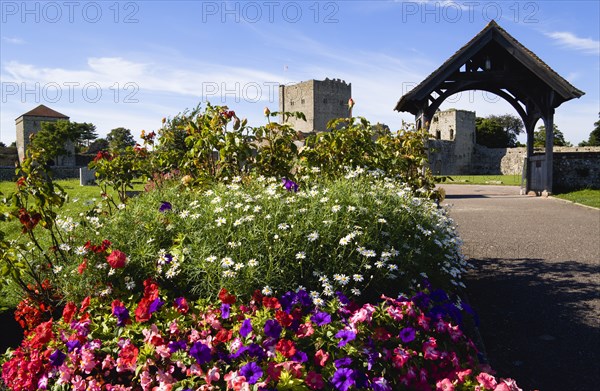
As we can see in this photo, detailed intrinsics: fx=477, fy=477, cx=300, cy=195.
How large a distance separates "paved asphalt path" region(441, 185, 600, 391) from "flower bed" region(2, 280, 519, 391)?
64 centimetres

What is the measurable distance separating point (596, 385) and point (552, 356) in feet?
1.27

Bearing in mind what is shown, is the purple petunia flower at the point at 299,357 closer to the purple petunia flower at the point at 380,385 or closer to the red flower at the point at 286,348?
the red flower at the point at 286,348

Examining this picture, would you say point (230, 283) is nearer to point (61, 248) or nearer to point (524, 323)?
point (61, 248)

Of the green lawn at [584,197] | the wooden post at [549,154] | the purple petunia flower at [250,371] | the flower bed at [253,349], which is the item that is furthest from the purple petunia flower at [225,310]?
the wooden post at [549,154]

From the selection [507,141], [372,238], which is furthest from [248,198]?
[507,141]

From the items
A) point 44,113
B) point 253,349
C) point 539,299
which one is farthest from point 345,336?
point 44,113

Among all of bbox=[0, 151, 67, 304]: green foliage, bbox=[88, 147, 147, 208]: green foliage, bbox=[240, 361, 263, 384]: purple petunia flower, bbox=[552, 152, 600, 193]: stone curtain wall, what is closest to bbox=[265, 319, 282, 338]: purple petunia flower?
bbox=[240, 361, 263, 384]: purple petunia flower

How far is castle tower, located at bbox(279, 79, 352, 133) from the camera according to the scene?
5931 cm

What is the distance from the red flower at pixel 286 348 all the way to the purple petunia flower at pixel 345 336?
229mm

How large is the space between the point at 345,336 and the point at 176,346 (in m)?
0.83

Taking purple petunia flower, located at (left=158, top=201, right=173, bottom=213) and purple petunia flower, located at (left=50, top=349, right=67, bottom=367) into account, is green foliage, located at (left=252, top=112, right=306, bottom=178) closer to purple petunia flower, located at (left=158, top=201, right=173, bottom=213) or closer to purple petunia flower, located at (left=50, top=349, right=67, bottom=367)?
purple petunia flower, located at (left=158, top=201, right=173, bottom=213)

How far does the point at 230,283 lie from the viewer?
9.38 feet

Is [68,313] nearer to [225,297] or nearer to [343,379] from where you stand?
[225,297]

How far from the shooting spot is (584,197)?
13.4m
